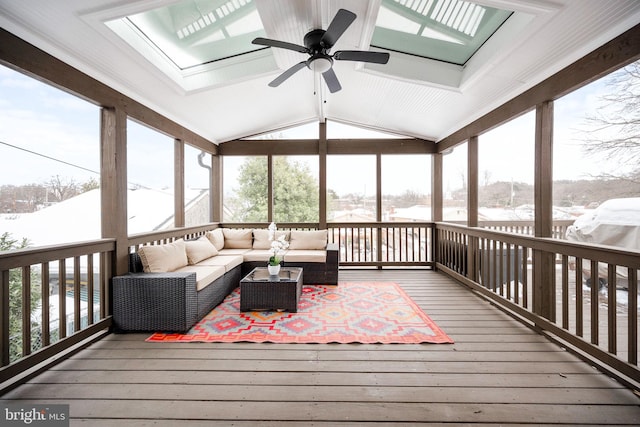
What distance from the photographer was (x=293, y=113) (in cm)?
541

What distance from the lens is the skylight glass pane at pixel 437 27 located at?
108 inches

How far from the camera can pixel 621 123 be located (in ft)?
8.12

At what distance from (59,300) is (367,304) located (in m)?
3.16

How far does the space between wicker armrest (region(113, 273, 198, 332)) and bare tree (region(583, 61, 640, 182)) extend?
421 cm

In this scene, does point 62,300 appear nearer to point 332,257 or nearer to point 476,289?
point 332,257

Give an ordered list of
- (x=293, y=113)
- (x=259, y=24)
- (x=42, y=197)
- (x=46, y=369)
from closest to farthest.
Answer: (x=46, y=369)
(x=42, y=197)
(x=259, y=24)
(x=293, y=113)

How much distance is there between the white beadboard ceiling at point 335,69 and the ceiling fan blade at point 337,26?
1.11 ft

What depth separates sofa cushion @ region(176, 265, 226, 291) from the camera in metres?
3.12

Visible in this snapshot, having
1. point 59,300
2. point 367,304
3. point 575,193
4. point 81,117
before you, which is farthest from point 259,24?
point 575,193

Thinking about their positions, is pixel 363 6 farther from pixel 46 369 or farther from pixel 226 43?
pixel 46 369

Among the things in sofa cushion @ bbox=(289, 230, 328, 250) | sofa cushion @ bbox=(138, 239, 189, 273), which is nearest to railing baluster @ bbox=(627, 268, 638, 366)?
sofa cushion @ bbox=(289, 230, 328, 250)

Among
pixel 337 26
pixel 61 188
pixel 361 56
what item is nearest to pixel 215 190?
pixel 61 188

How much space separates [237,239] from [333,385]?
3.72 meters

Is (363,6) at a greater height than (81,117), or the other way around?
(363,6)
